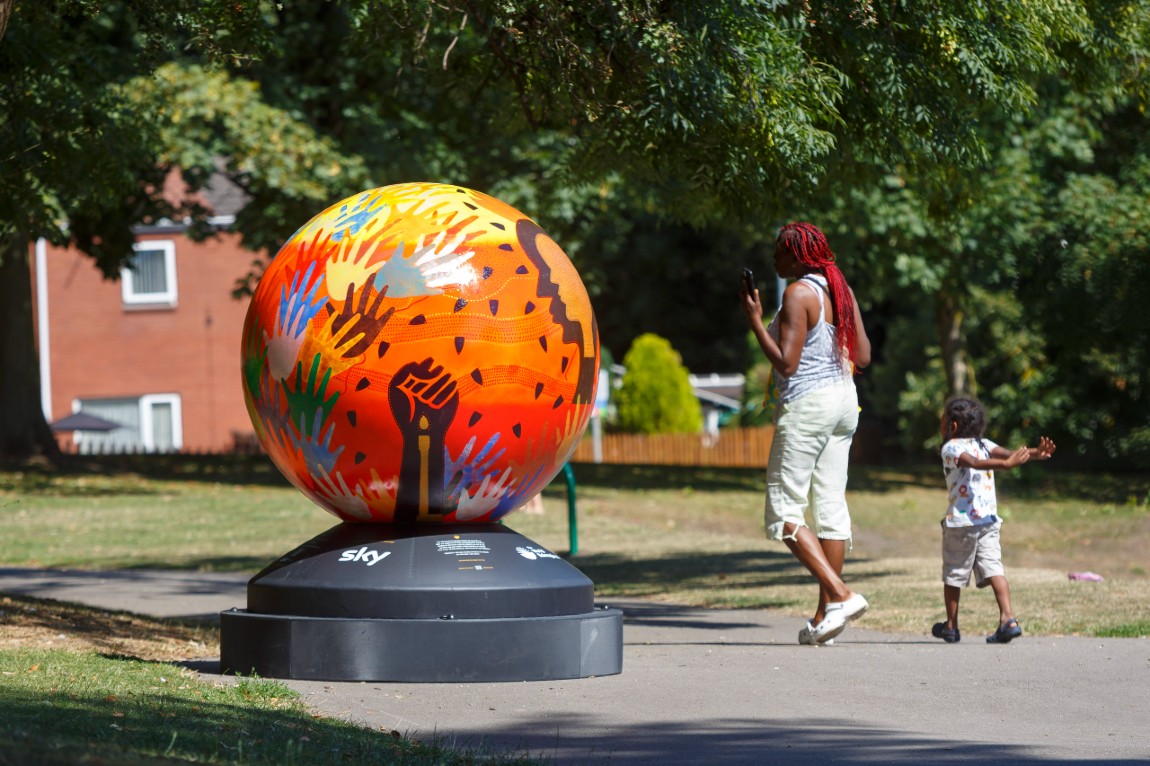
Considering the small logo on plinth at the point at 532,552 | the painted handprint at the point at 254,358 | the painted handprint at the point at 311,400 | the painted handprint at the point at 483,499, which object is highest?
the painted handprint at the point at 254,358

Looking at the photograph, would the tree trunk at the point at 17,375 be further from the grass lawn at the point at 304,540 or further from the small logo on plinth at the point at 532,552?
the small logo on plinth at the point at 532,552

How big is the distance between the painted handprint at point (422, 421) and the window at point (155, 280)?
3213 cm

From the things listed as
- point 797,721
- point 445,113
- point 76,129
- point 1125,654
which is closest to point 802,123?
point 1125,654

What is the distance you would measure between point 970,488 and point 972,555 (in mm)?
361

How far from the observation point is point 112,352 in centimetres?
3762

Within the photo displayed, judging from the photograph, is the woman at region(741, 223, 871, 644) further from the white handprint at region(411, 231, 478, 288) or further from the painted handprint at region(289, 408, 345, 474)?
the painted handprint at region(289, 408, 345, 474)

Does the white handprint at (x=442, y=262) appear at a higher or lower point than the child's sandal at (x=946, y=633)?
higher

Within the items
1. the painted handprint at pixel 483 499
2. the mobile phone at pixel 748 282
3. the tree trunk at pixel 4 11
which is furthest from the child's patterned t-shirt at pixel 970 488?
the tree trunk at pixel 4 11

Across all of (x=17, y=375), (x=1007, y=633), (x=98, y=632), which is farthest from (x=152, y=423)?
(x=1007, y=633)

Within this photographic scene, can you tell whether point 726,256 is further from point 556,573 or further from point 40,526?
point 556,573

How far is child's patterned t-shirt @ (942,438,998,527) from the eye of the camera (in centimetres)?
833

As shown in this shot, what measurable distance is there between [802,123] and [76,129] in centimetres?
485

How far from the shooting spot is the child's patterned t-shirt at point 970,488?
833 cm

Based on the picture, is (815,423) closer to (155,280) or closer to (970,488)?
(970,488)
